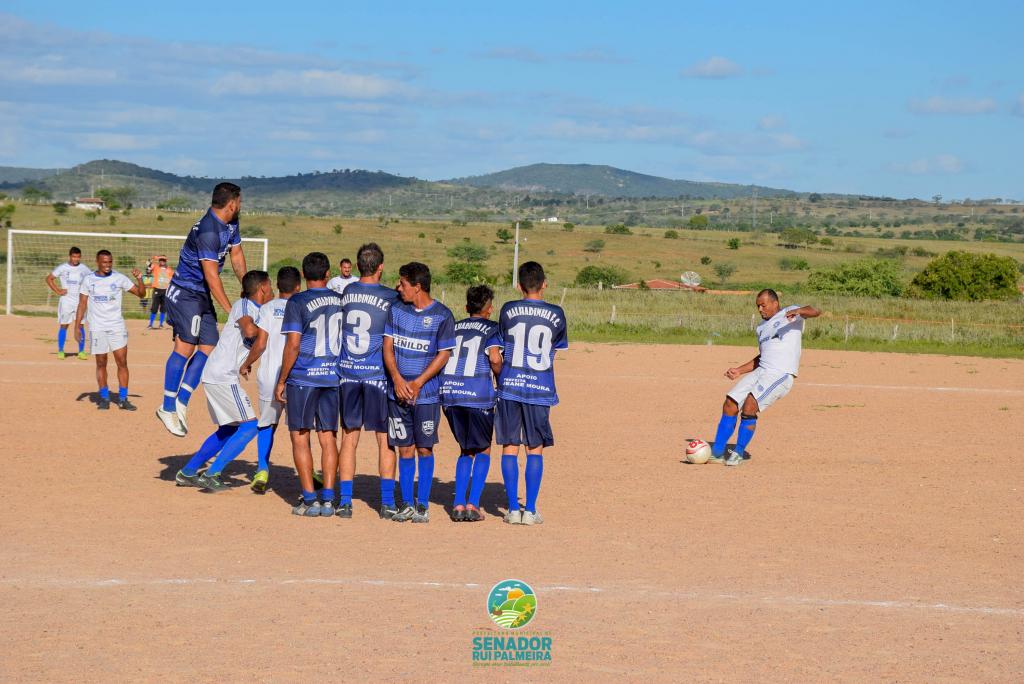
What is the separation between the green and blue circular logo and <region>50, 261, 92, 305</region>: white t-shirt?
1595 centimetres

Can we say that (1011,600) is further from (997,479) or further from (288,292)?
(288,292)

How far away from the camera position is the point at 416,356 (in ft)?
30.6

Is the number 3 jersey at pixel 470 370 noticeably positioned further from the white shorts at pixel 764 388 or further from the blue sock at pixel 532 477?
the white shorts at pixel 764 388

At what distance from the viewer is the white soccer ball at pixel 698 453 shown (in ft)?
42.4

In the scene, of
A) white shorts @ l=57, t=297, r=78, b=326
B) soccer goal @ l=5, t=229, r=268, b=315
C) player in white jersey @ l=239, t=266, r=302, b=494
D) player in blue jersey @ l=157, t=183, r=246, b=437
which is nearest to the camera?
player in white jersey @ l=239, t=266, r=302, b=494

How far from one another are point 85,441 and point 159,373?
715 cm

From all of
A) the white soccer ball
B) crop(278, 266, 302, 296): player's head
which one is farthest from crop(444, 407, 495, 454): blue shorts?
the white soccer ball

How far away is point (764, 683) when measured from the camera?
19.7 feet

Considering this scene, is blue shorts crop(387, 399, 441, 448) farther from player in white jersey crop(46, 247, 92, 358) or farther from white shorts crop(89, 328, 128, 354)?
player in white jersey crop(46, 247, 92, 358)

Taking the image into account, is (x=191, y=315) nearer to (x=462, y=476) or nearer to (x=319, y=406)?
(x=319, y=406)

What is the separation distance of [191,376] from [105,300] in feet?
16.9

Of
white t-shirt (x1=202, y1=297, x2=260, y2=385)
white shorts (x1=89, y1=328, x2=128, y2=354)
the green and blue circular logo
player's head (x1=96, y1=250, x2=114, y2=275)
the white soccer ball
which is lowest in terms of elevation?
the white soccer ball

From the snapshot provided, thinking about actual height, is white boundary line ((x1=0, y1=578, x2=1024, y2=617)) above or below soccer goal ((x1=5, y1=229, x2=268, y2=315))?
above

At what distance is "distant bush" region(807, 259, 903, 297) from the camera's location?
7269 centimetres
